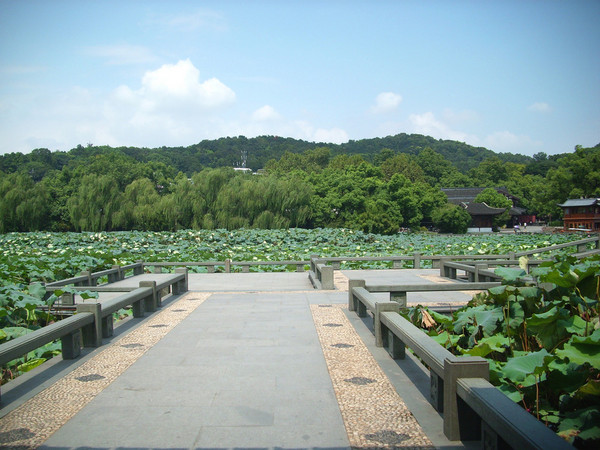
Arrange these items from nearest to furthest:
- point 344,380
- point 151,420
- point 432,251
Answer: point 151,420
point 344,380
point 432,251

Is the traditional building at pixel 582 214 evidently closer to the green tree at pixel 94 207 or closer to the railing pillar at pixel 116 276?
the green tree at pixel 94 207

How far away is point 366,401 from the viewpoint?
13.2 ft

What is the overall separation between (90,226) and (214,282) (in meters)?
27.5

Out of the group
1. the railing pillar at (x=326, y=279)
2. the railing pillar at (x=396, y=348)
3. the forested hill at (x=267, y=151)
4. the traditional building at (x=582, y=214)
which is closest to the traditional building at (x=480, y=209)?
the traditional building at (x=582, y=214)

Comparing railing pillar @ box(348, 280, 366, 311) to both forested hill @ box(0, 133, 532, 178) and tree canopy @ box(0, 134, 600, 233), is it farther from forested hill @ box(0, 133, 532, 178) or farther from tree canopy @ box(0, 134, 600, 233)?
forested hill @ box(0, 133, 532, 178)

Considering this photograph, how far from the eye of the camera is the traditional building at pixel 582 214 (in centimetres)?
4747

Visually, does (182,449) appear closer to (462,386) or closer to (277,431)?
(277,431)

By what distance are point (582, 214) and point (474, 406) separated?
53.0m

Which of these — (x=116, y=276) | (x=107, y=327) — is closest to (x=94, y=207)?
(x=116, y=276)

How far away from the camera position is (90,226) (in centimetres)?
3769

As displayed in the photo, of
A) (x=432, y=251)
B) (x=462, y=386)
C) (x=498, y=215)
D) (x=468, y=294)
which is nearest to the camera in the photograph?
(x=462, y=386)

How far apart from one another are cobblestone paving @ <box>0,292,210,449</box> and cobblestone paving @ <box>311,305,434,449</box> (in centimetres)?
203

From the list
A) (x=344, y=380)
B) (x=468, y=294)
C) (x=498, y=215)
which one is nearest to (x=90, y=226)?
(x=468, y=294)

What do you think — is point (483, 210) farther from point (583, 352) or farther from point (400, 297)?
point (583, 352)
